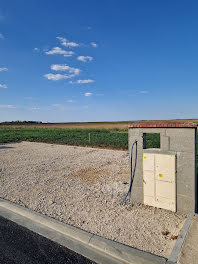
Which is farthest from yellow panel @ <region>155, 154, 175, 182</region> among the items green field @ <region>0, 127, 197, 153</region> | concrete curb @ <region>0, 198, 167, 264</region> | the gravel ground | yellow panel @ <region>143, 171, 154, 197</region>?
green field @ <region>0, 127, 197, 153</region>

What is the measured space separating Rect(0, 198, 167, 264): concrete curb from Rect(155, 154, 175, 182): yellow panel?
178 cm

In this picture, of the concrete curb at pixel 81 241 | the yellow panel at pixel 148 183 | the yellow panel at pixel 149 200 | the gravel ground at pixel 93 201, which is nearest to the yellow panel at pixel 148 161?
the yellow panel at pixel 148 183

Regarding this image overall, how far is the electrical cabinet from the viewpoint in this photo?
4402 mm

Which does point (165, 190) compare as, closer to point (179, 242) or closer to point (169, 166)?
point (169, 166)

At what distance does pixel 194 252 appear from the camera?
3059mm

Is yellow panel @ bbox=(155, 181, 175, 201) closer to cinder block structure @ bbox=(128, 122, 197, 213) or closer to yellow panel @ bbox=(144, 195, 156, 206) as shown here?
cinder block structure @ bbox=(128, 122, 197, 213)

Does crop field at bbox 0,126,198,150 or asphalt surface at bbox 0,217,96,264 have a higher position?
crop field at bbox 0,126,198,150

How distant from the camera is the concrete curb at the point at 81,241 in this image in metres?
3.10

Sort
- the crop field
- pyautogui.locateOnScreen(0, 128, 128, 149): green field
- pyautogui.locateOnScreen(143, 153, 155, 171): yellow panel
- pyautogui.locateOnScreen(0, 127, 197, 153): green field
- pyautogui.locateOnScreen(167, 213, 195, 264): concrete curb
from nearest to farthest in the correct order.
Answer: pyautogui.locateOnScreen(167, 213, 195, 264): concrete curb, pyautogui.locateOnScreen(143, 153, 155, 171): yellow panel, the crop field, pyautogui.locateOnScreen(0, 127, 197, 153): green field, pyautogui.locateOnScreen(0, 128, 128, 149): green field

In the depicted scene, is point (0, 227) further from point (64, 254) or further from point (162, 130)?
point (162, 130)

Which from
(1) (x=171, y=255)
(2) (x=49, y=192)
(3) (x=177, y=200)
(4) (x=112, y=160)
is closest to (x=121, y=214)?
(3) (x=177, y=200)

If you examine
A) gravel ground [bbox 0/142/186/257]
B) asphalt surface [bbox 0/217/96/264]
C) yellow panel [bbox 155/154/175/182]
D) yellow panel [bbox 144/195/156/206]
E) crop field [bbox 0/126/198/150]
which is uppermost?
yellow panel [bbox 155/154/175/182]

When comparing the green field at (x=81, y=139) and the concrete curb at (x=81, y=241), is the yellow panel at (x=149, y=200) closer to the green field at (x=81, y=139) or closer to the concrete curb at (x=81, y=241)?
the concrete curb at (x=81, y=241)

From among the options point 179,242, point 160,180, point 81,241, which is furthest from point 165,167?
point 81,241
